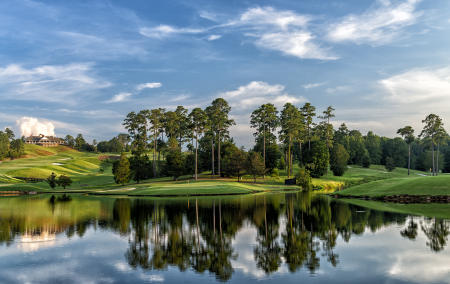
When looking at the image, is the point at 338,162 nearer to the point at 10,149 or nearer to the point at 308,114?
the point at 308,114

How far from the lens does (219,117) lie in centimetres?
9575

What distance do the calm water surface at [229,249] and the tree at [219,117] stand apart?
6740cm

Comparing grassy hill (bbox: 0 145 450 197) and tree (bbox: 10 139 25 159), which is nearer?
grassy hill (bbox: 0 145 450 197)

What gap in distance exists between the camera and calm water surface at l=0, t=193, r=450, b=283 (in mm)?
13680

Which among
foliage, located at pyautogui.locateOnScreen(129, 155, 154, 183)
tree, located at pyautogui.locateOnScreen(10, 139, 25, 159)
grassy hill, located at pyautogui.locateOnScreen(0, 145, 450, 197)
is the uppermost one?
tree, located at pyautogui.locateOnScreen(10, 139, 25, 159)

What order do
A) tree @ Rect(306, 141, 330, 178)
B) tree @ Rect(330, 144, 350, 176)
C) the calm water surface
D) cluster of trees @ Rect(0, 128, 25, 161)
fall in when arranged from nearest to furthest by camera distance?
the calm water surface < tree @ Rect(306, 141, 330, 178) < tree @ Rect(330, 144, 350, 176) < cluster of trees @ Rect(0, 128, 25, 161)

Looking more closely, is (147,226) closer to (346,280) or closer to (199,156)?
(346,280)

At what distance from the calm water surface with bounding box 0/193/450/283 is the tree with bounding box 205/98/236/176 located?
67.4 m

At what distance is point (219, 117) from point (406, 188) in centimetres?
Answer: 5853

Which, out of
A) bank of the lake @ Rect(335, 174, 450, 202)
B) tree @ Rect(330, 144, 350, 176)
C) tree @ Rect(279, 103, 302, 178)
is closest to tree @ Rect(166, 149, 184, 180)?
tree @ Rect(279, 103, 302, 178)

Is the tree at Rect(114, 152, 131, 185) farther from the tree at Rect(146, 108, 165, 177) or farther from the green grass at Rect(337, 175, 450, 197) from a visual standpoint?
the green grass at Rect(337, 175, 450, 197)

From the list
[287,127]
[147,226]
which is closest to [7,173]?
[287,127]

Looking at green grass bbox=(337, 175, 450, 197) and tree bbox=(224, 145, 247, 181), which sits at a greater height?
tree bbox=(224, 145, 247, 181)

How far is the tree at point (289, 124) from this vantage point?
95688 millimetres
